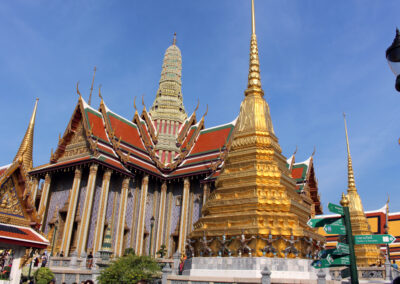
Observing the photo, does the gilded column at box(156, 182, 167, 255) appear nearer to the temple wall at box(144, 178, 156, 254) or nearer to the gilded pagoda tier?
the temple wall at box(144, 178, 156, 254)

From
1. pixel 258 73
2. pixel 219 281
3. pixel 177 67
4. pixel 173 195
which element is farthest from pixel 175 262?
pixel 177 67

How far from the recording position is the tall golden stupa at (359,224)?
23.9 metres

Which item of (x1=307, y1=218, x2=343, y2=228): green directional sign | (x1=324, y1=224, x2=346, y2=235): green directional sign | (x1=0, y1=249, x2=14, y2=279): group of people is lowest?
(x1=0, y1=249, x2=14, y2=279): group of people

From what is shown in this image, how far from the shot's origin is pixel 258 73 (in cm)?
1873

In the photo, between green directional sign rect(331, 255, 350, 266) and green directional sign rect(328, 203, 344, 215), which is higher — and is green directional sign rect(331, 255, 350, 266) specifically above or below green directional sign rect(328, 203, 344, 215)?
below

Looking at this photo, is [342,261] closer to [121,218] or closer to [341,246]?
[341,246]

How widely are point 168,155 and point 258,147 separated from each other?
53.8 ft

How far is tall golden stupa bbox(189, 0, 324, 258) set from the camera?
13.5 metres

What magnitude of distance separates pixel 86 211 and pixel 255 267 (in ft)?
45.8

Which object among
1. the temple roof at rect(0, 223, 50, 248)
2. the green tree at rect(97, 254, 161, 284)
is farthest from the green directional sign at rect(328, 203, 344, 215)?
the green tree at rect(97, 254, 161, 284)

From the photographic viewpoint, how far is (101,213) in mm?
24250

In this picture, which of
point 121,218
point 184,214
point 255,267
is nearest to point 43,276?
point 255,267

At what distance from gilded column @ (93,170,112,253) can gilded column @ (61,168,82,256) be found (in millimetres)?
1469

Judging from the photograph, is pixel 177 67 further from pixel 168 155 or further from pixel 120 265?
pixel 120 265
